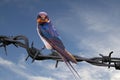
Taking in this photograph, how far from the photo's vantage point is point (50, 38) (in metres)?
7.14

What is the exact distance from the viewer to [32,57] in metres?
5.96

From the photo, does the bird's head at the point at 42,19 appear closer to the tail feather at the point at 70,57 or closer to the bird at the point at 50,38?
the bird at the point at 50,38

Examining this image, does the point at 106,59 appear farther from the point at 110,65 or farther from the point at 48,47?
the point at 48,47

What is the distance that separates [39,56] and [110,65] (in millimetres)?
1382

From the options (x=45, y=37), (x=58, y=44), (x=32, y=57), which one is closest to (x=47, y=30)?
(x=45, y=37)

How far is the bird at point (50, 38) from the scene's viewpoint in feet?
18.2

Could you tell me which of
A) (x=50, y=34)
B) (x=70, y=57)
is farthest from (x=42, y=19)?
(x=70, y=57)

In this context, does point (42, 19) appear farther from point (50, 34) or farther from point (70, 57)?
point (70, 57)

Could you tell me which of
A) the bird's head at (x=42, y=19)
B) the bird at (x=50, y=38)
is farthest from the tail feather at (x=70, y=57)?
the bird's head at (x=42, y=19)

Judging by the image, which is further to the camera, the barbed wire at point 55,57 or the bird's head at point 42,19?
the bird's head at point 42,19

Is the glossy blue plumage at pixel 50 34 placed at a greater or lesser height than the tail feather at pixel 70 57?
greater

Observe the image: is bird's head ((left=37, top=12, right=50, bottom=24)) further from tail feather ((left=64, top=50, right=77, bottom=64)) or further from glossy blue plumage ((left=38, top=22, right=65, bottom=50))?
tail feather ((left=64, top=50, right=77, bottom=64))

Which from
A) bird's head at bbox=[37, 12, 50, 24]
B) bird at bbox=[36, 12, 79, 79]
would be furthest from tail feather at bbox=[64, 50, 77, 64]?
bird's head at bbox=[37, 12, 50, 24]

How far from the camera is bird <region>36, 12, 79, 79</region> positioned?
18.2 feet
